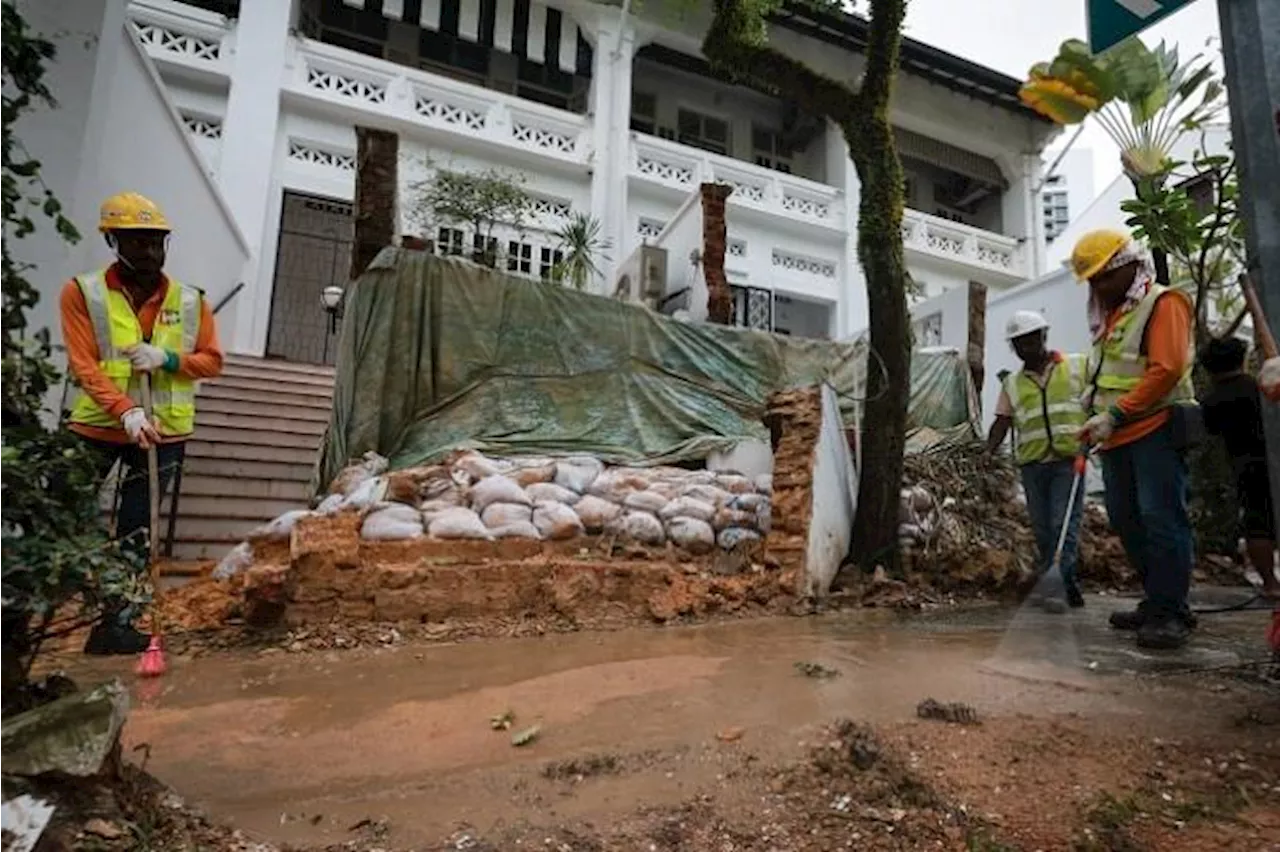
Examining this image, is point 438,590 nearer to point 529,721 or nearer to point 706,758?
point 529,721

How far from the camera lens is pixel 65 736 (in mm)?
1182

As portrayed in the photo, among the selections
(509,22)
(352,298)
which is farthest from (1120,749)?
(509,22)

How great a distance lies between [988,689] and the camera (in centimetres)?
229

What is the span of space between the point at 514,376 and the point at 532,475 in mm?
1282

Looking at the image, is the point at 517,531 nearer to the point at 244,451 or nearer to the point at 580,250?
the point at 244,451

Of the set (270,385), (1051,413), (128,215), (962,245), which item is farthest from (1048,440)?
(962,245)

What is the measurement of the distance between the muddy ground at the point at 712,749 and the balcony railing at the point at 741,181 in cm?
1010

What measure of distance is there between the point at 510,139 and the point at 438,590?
9297 millimetres

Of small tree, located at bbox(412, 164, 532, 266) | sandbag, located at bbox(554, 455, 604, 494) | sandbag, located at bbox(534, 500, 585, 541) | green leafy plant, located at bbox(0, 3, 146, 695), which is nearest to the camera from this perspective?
green leafy plant, located at bbox(0, 3, 146, 695)

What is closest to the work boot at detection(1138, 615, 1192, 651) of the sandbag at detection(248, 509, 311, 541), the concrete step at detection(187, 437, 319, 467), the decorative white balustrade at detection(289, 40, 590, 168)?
the sandbag at detection(248, 509, 311, 541)

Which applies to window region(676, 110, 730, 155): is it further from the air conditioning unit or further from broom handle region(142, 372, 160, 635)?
broom handle region(142, 372, 160, 635)

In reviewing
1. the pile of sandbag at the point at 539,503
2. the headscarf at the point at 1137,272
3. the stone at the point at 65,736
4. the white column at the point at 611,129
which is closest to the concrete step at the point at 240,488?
the pile of sandbag at the point at 539,503

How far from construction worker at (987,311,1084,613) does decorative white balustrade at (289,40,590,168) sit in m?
8.89

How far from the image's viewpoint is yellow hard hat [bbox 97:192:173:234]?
9.07ft
